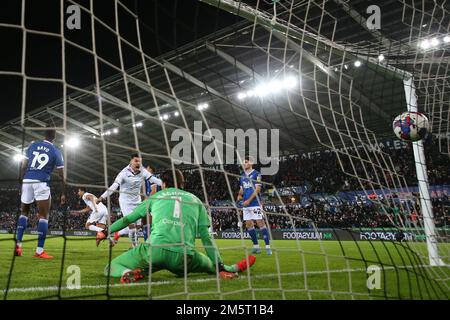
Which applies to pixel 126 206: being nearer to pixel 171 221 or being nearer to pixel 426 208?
pixel 171 221

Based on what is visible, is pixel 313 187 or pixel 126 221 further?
pixel 313 187

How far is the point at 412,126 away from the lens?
4801 mm

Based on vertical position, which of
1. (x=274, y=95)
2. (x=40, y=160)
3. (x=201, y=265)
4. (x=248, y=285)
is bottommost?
(x=248, y=285)

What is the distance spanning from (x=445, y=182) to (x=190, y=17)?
43.7 feet

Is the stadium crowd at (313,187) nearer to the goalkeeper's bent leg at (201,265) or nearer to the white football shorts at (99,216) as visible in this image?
the white football shorts at (99,216)

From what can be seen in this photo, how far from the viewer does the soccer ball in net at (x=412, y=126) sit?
475 cm

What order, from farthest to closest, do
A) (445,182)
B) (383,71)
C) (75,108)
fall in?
(75,108) → (445,182) → (383,71)

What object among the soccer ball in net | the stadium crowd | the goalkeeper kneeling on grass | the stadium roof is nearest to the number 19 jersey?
the stadium roof

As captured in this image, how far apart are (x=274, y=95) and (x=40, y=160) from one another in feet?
16.8

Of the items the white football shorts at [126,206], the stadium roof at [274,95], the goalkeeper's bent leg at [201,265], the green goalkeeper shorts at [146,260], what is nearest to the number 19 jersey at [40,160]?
the stadium roof at [274,95]

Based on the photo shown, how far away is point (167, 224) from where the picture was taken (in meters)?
3.30

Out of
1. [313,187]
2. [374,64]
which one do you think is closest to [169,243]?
[374,64]
